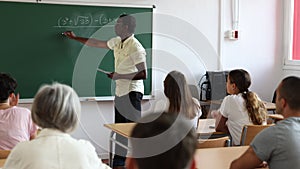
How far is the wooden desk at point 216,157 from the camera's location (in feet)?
9.11

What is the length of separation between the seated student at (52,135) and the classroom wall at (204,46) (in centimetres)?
358

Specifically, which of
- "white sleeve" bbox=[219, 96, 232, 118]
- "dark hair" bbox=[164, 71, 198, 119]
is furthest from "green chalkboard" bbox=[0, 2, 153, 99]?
"dark hair" bbox=[164, 71, 198, 119]

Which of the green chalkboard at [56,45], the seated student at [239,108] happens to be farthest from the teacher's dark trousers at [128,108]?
the seated student at [239,108]

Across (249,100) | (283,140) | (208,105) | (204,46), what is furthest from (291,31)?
(283,140)

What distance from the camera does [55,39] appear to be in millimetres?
5402

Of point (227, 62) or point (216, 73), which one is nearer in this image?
point (216, 73)

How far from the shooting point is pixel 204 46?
21.0ft

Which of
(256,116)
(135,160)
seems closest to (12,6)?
(256,116)

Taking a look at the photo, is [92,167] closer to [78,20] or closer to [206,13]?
[78,20]

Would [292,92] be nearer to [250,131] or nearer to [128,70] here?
[250,131]

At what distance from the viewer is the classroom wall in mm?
5902

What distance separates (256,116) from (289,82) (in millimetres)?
1503

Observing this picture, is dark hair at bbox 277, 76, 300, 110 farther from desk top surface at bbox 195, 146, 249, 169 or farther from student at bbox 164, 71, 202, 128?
student at bbox 164, 71, 202, 128

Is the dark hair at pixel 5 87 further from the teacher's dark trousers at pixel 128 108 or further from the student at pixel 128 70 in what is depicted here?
the teacher's dark trousers at pixel 128 108
